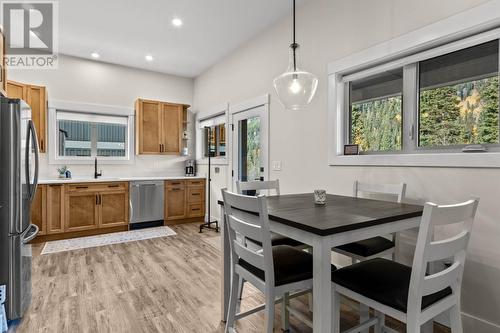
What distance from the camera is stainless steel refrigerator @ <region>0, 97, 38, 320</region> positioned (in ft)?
6.66

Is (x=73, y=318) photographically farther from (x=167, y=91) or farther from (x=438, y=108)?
(x=167, y=91)

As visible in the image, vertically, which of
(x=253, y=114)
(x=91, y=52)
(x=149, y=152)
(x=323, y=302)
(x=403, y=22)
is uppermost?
(x=91, y=52)

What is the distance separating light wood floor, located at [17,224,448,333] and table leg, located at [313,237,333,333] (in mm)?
826

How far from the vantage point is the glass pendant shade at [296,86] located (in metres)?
2.10

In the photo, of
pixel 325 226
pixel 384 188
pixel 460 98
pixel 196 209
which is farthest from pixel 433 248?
pixel 196 209

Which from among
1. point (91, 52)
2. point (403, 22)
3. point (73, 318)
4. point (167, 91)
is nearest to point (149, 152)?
point (167, 91)

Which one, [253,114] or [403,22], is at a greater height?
[403,22]

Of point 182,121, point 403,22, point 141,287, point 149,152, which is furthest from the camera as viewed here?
point 182,121

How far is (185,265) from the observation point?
3.19m

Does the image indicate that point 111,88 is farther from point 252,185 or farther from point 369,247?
point 369,247

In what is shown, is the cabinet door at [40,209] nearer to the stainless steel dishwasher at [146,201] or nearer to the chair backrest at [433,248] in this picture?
the stainless steel dishwasher at [146,201]

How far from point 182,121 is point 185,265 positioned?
3.22 metres

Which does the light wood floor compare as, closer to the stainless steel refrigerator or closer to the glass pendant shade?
the stainless steel refrigerator

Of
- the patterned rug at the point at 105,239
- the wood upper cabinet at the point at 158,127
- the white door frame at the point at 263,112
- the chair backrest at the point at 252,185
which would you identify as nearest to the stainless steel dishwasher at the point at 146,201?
the patterned rug at the point at 105,239
